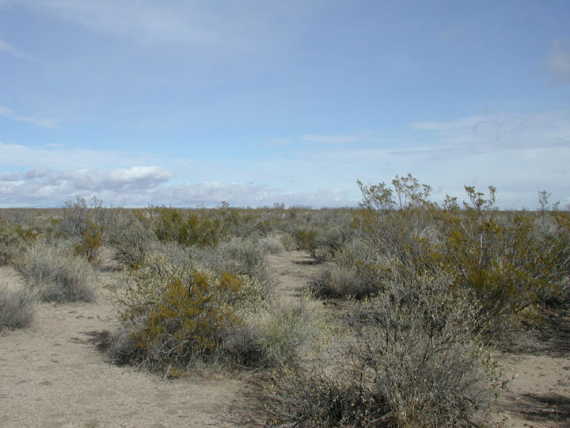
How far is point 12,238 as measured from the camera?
49.9 ft

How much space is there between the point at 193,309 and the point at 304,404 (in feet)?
7.71

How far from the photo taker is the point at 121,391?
5422mm

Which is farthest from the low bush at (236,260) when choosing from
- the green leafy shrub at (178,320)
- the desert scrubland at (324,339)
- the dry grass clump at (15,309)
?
the dry grass clump at (15,309)

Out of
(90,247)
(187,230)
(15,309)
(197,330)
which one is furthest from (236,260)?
(90,247)

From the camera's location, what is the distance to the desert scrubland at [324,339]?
172 inches

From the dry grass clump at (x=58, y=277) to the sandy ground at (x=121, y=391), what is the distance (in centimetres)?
242

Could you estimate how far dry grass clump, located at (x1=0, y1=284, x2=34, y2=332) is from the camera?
25.0 feet

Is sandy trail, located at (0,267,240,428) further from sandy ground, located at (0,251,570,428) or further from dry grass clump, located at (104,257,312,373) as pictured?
dry grass clump, located at (104,257,312,373)

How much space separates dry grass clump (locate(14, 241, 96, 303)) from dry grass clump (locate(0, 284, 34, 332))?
1.88 m

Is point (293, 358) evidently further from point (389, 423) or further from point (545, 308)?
point (545, 308)

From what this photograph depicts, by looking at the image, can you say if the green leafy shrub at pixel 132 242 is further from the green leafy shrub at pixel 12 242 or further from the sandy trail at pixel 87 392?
the sandy trail at pixel 87 392

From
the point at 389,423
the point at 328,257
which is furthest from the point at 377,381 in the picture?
the point at 328,257

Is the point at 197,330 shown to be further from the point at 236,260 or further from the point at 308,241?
the point at 308,241

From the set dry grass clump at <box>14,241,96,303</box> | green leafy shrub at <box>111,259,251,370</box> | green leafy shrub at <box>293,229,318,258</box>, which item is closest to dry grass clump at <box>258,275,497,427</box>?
green leafy shrub at <box>111,259,251,370</box>
